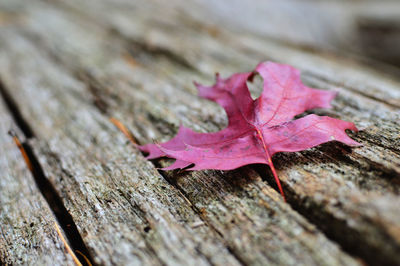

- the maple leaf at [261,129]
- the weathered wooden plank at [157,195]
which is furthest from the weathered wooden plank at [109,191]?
the maple leaf at [261,129]

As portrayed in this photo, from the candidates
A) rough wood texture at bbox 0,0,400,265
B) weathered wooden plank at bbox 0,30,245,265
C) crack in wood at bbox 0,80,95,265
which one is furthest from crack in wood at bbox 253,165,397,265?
crack in wood at bbox 0,80,95,265

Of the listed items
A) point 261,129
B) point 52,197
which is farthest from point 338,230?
point 52,197

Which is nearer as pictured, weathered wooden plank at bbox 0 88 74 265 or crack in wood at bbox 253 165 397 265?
crack in wood at bbox 253 165 397 265

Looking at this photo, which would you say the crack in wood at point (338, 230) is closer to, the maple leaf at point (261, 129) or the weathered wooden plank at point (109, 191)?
the maple leaf at point (261, 129)

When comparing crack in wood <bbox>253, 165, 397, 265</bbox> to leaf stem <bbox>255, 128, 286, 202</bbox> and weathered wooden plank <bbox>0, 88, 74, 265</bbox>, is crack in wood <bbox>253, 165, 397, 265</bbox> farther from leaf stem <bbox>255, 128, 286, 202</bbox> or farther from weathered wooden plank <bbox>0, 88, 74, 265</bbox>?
weathered wooden plank <bbox>0, 88, 74, 265</bbox>

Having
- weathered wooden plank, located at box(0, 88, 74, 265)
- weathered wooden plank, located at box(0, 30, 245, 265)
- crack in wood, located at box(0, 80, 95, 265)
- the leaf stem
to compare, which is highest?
the leaf stem
